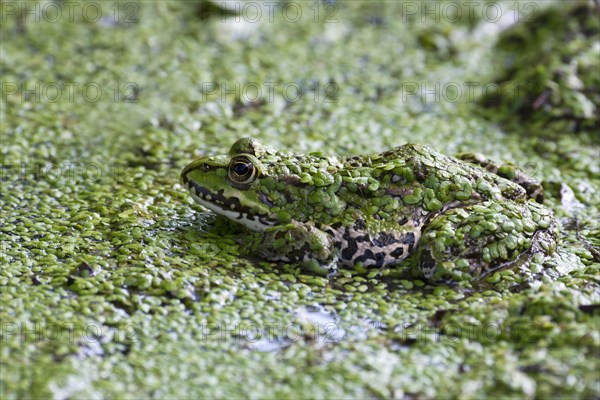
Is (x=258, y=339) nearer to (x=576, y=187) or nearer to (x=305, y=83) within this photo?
(x=576, y=187)

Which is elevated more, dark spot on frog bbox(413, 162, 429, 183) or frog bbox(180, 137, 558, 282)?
dark spot on frog bbox(413, 162, 429, 183)

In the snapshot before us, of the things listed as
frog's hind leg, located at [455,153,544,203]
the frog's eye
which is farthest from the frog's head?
frog's hind leg, located at [455,153,544,203]

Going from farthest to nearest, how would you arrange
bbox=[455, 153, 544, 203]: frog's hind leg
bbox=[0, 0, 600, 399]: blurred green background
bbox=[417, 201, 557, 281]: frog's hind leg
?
bbox=[455, 153, 544, 203]: frog's hind leg, bbox=[417, 201, 557, 281]: frog's hind leg, bbox=[0, 0, 600, 399]: blurred green background

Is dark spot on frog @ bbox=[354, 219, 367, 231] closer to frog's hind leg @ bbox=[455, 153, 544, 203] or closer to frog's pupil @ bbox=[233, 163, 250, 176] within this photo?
frog's pupil @ bbox=[233, 163, 250, 176]

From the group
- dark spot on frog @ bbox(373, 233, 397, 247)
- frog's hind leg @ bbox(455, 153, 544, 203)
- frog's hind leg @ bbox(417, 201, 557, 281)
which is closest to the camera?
frog's hind leg @ bbox(417, 201, 557, 281)

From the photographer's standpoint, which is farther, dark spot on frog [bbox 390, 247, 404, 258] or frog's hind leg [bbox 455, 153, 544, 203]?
frog's hind leg [bbox 455, 153, 544, 203]

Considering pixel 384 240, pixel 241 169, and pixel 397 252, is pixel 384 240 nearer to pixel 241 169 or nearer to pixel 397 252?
pixel 397 252

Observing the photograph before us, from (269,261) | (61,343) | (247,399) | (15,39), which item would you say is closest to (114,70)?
(15,39)

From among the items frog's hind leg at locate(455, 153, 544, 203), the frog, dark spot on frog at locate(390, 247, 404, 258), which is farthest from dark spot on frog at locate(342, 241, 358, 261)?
frog's hind leg at locate(455, 153, 544, 203)
